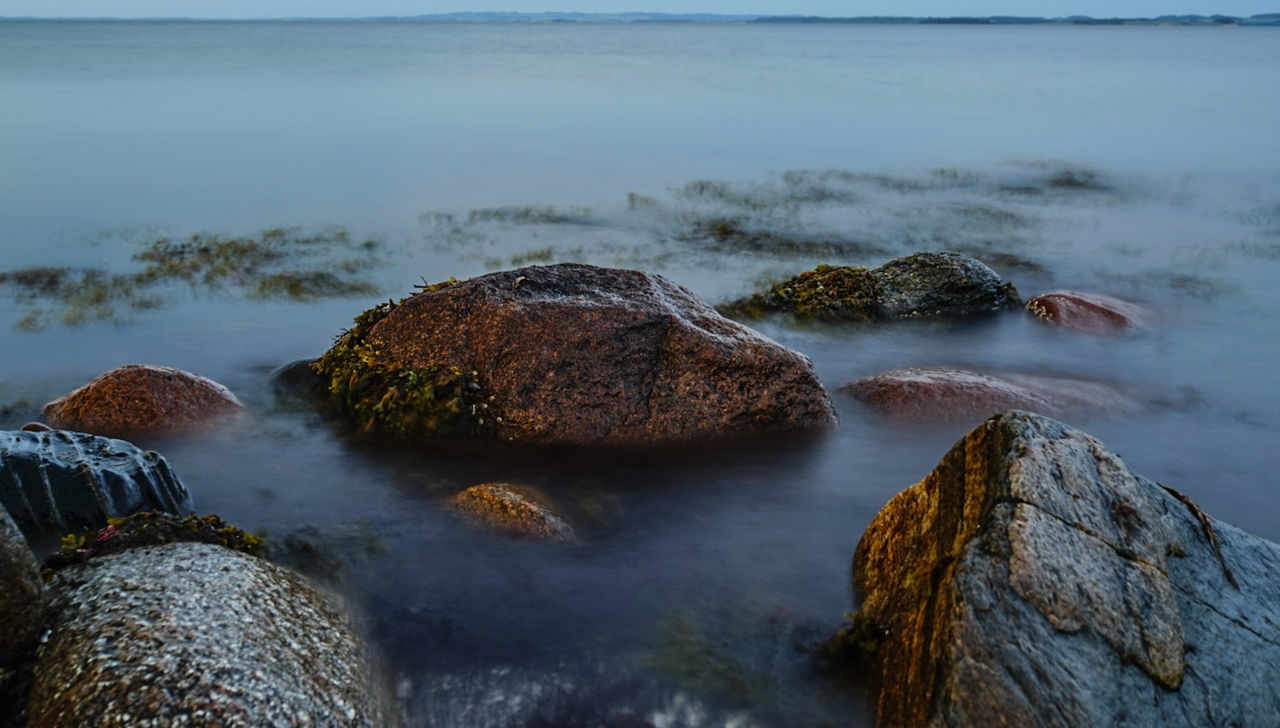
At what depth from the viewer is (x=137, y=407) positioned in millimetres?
8000

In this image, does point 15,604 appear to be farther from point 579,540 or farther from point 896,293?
point 896,293

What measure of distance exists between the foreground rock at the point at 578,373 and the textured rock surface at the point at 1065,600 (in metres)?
2.64

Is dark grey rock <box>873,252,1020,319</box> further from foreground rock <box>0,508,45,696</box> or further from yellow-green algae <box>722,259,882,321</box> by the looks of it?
foreground rock <box>0,508,45,696</box>

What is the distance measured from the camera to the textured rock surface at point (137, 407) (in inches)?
312

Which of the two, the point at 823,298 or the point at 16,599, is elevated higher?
the point at 16,599

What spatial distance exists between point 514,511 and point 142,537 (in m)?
2.18

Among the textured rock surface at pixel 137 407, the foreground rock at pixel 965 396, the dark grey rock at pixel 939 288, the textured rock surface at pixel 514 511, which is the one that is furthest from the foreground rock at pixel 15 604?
the dark grey rock at pixel 939 288

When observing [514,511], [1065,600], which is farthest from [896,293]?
[1065,600]

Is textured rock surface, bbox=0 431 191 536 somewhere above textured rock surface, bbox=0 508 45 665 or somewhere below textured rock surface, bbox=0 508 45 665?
below

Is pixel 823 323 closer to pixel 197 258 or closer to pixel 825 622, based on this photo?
pixel 825 622

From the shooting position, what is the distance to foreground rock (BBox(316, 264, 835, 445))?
25.4ft

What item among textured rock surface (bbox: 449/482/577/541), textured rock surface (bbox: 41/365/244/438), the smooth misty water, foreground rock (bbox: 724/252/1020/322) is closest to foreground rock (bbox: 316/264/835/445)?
the smooth misty water

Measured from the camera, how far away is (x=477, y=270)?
14055 mm

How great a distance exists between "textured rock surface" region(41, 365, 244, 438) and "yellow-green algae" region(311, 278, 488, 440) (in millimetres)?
1075
